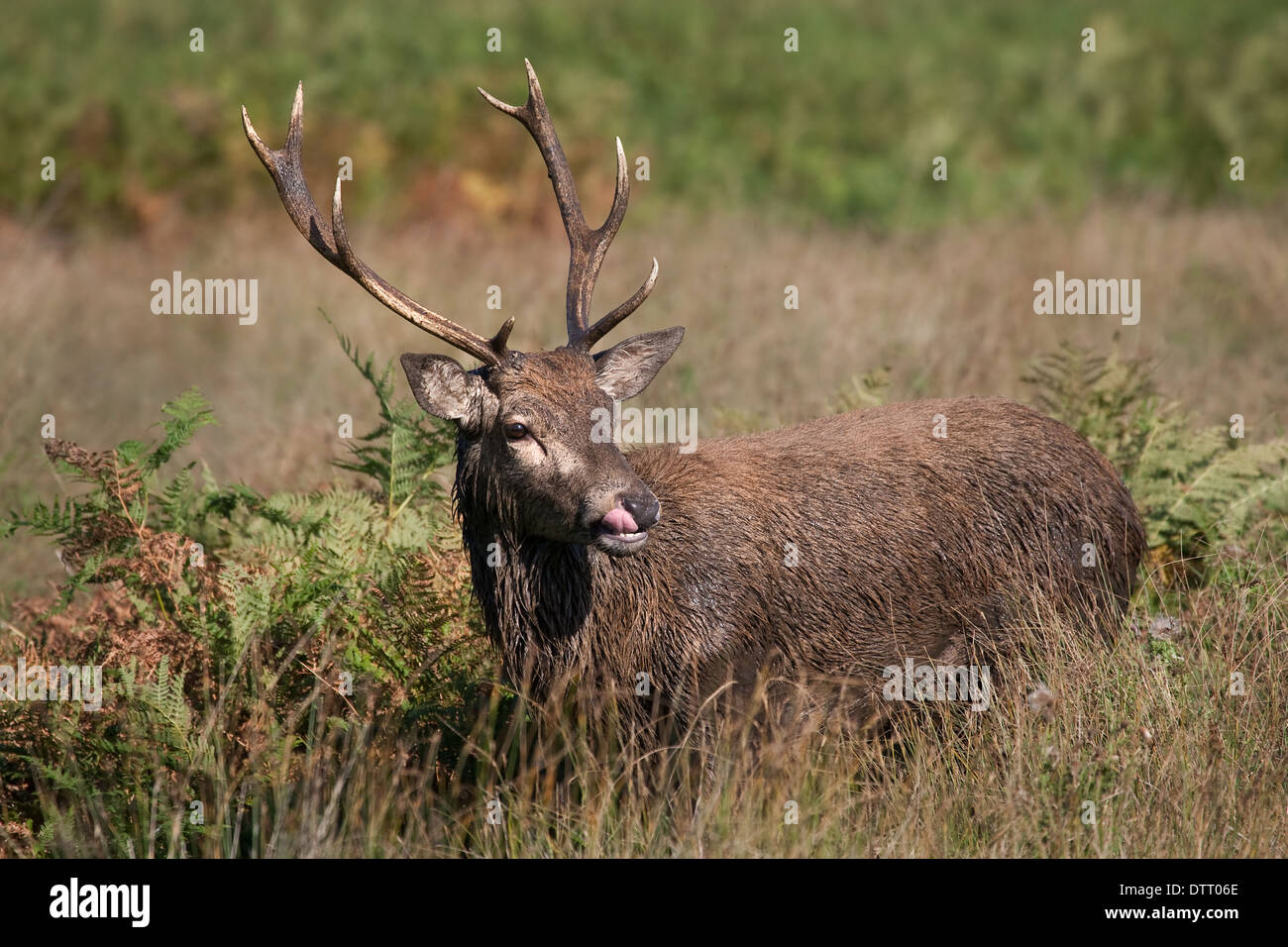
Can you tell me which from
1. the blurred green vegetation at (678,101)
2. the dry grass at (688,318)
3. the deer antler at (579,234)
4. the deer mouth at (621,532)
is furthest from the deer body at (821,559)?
the blurred green vegetation at (678,101)

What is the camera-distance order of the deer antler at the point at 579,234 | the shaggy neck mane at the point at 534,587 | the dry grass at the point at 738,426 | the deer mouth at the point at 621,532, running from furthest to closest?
1. the deer antler at the point at 579,234
2. the shaggy neck mane at the point at 534,587
3. the deer mouth at the point at 621,532
4. the dry grass at the point at 738,426

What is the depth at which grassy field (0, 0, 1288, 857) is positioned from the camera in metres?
4.78

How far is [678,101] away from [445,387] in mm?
12737

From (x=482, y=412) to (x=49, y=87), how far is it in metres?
11.6

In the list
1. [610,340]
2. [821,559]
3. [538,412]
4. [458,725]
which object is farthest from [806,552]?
[610,340]

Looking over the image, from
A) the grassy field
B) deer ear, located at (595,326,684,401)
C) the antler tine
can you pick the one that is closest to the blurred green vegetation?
the grassy field

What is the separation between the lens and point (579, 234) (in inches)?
226

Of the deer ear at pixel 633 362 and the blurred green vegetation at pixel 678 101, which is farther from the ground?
the blurred green vegetation at pixel 678 101

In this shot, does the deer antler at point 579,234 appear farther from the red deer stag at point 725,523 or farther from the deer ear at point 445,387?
the deer ear at point 445,387

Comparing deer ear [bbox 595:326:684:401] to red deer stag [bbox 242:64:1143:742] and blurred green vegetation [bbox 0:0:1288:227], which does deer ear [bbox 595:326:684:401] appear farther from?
blurred green vegetation [bbox 0:0:1288:227]

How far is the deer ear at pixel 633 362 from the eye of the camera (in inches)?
208

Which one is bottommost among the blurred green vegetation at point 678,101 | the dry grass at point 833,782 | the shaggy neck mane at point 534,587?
the dry grass at point 833,782

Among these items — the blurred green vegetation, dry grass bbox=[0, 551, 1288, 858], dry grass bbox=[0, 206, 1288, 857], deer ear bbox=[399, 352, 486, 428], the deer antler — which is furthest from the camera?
the blurred green vegetation

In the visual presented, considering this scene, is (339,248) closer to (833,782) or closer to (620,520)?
(620,520)
